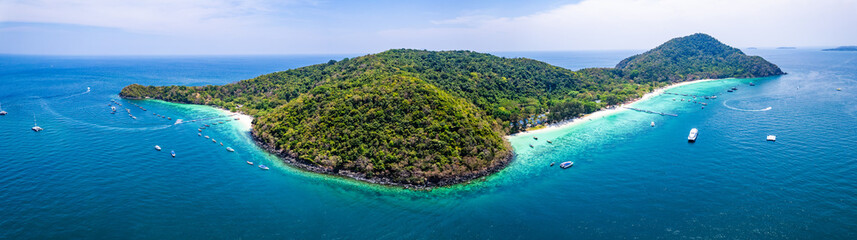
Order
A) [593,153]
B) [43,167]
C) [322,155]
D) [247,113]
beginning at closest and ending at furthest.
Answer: [43,167] < [322,155] < [593,153] < [247,113]

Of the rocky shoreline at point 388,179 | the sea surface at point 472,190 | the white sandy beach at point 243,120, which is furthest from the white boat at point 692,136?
the white sandy beach at point 243,120

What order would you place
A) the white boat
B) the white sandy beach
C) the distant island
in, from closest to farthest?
the distant island
the white boat
the white sandy beach

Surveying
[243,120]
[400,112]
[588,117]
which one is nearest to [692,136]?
[588,117]

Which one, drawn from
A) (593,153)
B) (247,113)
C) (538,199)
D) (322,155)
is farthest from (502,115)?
(247,113)

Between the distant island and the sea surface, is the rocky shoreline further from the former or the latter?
the sea surface

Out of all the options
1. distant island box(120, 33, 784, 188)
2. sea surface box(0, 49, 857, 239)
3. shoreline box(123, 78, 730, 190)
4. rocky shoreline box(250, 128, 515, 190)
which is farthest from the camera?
distant island box(120, 33, 784, 188)

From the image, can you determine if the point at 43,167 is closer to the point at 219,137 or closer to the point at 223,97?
the point at 219,137

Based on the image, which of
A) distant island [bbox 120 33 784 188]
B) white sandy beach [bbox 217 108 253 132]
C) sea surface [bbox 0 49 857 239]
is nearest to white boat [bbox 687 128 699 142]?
sea surface [bbox 0 49 857 239]
